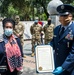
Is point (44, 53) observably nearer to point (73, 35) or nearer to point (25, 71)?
point (73, 35)

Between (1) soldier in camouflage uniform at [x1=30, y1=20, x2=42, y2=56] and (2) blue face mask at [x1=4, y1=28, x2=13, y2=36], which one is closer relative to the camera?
(2) blue face mask at [x1=4, y1=28, x2=13, y2=36]

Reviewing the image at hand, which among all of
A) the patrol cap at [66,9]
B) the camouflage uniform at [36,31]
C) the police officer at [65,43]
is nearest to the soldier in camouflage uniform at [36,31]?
the camouflage uniform at [36,31]

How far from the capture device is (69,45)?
10.3ft

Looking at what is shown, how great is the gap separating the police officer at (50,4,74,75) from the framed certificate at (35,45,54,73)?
0.61 ft

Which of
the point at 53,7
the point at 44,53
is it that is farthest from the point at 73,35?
the point at 53,7

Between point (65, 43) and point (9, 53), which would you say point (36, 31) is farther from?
point (65, 43)

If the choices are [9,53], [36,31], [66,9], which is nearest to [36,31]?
[36,31]

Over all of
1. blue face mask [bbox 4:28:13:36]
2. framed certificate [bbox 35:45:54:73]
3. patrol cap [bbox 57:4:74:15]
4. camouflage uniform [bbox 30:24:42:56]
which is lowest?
camouflage uniform [bbox 30:24:42:56]

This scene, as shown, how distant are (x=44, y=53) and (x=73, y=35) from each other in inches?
28.5

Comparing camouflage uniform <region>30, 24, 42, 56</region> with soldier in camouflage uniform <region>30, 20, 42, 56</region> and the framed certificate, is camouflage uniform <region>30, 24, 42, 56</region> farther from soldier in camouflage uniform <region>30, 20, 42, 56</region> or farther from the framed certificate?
the framed certificate

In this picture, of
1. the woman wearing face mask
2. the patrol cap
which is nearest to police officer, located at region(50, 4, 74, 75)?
the patrol cap

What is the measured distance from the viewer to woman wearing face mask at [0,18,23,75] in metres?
3.47

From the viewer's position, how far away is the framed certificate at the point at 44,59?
3564mm

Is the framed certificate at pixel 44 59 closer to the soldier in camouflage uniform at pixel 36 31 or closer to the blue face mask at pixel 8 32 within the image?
the blue face mask at pixel 8 32
